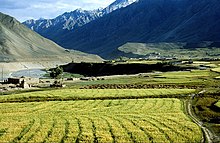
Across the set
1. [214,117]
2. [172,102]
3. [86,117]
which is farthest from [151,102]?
[86,117]

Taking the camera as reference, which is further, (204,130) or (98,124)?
(98,124)

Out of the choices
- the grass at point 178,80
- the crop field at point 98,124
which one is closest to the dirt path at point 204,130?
the crop field at point 98,124

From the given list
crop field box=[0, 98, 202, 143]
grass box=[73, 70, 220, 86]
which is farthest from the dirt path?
grass box=[73, 70, 220, 86]

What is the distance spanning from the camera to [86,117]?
52.5 meters

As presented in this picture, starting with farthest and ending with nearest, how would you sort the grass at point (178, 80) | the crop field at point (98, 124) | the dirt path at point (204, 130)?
the grass at point (178, 80) < the dirt path at point (204, 130) < the crop field at point (98, 124)

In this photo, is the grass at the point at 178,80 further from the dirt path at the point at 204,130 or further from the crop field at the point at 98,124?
the crop field at the point at 98,124

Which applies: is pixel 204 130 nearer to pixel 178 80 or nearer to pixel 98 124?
pixel 98 124

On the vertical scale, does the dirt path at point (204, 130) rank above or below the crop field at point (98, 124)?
below

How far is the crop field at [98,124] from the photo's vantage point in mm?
41531

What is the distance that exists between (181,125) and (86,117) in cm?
1347

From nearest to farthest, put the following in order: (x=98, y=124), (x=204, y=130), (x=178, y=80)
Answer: (x=204, y=130) < (x=98, y=124) < (x=178, y=80)

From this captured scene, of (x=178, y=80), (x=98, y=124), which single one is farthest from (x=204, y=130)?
(x=178, y=80)

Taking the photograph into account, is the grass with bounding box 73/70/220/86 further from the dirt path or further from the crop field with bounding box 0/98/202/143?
the crop field with bounding box 0/98/202/143

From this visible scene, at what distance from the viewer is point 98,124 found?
47500 mm
